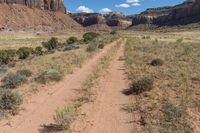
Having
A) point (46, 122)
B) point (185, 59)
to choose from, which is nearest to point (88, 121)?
point (46, 122)

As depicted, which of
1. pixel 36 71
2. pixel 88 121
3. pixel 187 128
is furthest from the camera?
pixel 36 71

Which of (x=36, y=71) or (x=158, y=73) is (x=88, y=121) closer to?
(x=158, y=73)

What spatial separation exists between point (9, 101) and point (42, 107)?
1267 mm

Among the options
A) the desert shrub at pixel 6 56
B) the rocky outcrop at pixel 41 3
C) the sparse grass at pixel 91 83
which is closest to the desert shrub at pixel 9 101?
the sparse grass at pixel 91 83

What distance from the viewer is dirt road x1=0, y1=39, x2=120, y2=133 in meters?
10.9

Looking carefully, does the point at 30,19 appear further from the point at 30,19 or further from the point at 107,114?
the point at 107,114

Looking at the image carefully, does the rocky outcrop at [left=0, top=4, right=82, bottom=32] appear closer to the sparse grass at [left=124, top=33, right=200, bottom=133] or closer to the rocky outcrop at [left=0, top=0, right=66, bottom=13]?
the rocky outcrop at [left=0, top=0, right=66, bottom=13]

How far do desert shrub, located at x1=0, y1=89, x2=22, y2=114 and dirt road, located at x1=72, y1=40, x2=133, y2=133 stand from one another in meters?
2.56

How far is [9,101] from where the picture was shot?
41.5 feet

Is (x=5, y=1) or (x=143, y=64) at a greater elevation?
(x=5, y=1)

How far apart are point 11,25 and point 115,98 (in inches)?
5277

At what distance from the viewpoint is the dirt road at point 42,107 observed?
10922mm

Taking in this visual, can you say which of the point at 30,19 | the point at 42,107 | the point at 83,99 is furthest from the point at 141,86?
the point at 30,19

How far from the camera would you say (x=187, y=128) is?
10.2 meters
